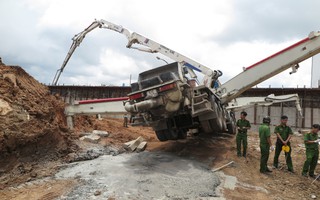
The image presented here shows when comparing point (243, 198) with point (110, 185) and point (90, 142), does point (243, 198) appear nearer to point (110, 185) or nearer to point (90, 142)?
point (110, 185)

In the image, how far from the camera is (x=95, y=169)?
23.4 ft

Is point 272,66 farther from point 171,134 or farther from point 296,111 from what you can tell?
point 296,111

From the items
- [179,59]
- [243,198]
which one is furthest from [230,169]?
[179,59]

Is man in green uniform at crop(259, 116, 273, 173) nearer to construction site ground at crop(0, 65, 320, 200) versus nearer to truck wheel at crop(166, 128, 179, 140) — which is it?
construction site ground at crop(0, 65, 320, 200)

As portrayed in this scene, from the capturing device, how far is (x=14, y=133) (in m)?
6.83

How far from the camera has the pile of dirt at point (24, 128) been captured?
677 centimetres

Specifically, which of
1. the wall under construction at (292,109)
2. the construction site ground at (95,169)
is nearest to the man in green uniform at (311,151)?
the construction site ground at (95,169)

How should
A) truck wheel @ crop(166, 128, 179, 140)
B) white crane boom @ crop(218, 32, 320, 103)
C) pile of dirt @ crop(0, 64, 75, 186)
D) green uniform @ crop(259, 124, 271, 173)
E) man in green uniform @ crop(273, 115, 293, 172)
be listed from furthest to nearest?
truck wheel @ crop(166, 128, 179, 140) < white crane boom @ crop(218, 32, 320, 103) < man in green uniform @ crop(273, 115, 293, 172) < green uniform @ crop(259, 124, 271, 173) < pile of dirt @ crop(0, 64, 75, 186)

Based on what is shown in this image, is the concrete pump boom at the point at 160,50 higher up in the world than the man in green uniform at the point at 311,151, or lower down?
higher up

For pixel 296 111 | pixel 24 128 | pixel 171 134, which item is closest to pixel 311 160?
pixel 171 134

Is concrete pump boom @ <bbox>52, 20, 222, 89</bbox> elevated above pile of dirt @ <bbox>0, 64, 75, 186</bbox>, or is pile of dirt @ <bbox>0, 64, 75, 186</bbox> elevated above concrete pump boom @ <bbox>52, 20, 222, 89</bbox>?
concrete pump boom @ <bbox>52, 20, 222, 89</bbox>

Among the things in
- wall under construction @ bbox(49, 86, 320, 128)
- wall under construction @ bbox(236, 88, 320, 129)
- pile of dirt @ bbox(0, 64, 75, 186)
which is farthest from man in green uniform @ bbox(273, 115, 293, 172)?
wall under construction @ bbox(236, 88, 320, 129)

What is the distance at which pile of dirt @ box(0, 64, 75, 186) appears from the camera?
6.77 m

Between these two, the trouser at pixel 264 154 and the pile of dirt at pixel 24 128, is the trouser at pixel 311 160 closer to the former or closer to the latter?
the trouser at pixel 264 154
